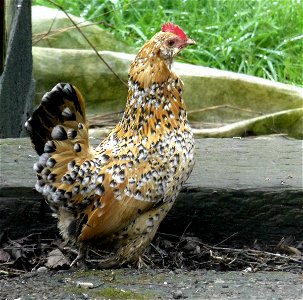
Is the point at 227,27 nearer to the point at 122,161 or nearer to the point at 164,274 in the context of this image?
the point at 122,161

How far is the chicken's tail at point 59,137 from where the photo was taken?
4.31 meters

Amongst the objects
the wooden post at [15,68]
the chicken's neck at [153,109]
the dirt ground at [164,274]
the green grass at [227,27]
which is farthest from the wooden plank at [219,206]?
the green grass at [227,27]

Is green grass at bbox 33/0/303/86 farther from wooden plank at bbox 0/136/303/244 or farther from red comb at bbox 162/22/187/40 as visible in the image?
red comb at bbox 162/22/187/40

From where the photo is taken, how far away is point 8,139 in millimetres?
5746

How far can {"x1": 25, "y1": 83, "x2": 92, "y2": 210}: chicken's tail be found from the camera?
431cm

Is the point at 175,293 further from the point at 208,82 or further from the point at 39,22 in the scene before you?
the point at 39,22

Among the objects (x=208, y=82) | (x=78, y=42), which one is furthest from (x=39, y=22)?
(x=208, y=82)

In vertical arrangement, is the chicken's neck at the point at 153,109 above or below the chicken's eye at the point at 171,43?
below

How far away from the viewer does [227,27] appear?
9852mm

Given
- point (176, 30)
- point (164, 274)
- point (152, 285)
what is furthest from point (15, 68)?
point (152, 285)

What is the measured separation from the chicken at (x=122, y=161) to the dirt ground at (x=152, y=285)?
226mm

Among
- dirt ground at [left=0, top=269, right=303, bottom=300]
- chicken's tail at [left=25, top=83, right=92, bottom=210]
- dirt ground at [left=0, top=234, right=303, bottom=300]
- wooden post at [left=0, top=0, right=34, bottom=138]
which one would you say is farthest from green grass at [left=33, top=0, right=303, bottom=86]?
dirt ground at [left=0, top=269, right=303, bottom=300]

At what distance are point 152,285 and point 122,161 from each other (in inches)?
25.6

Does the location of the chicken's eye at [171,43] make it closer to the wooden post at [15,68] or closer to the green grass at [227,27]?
the wooden post at [15,68]
